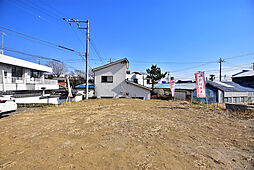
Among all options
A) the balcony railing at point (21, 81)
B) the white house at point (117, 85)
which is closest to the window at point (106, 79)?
the white house at point (117, 85)

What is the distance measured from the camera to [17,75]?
15.5m

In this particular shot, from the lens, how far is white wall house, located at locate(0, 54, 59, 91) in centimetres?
1239

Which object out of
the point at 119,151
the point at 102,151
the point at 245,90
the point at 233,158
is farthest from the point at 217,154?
the point at 245,90

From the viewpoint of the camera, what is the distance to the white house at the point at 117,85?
683 inches

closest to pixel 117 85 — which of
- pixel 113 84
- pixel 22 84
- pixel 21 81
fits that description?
pixel 113 84

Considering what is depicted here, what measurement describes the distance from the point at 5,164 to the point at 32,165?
23.9 inches

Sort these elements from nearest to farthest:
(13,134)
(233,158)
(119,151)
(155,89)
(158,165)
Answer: (158,165), (233,158), (119,151), (13,134), (155,89)

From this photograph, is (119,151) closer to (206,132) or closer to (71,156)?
(71,156)

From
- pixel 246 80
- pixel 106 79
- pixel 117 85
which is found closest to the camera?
pixel 117 85

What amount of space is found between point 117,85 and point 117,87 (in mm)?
315

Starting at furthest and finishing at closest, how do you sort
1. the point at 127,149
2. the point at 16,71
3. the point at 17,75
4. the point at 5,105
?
1. the point at 17,75
2. the point at 16,71
3. the point at 5,105
4. the point at 127,149

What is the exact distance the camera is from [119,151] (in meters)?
2.71

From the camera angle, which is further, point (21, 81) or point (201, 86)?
point (21, 81)

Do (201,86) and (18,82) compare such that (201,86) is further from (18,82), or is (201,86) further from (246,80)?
(246,80)
